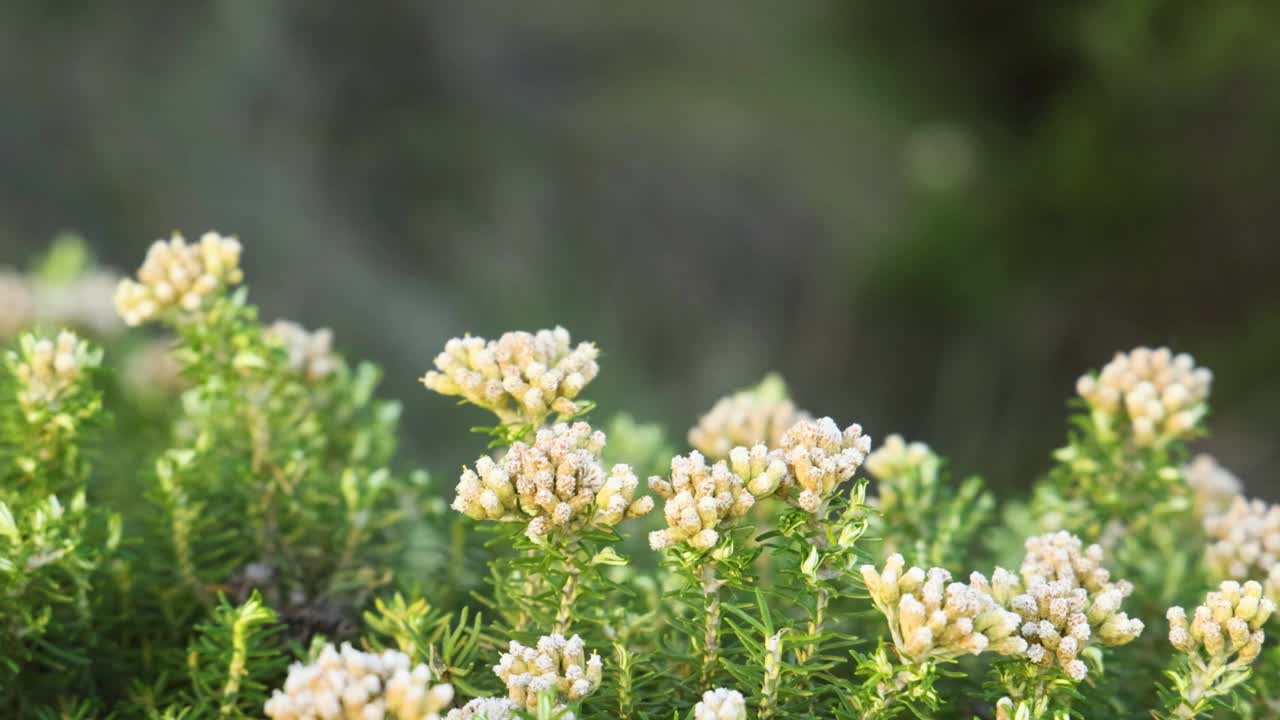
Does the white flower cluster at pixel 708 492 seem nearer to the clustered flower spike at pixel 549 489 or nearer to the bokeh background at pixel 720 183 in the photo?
the clustered flower spike at pixel 549 489

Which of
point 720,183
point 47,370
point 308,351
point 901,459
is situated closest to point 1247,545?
point 901,459

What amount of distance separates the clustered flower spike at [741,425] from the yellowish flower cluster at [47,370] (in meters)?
0.44

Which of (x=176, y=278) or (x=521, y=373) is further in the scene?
(x=176, y=278)

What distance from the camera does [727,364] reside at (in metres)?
3.01

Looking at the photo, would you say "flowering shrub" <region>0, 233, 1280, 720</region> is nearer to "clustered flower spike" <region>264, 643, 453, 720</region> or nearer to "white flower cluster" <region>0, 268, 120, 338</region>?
"clustered flower spike" <region>264, 643, 453, 720</region>

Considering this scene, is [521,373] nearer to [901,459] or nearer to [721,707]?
[721,707]

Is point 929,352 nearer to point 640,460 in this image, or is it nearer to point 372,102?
point 372,102

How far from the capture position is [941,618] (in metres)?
0.50

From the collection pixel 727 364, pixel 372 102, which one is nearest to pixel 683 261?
pixel 727 364

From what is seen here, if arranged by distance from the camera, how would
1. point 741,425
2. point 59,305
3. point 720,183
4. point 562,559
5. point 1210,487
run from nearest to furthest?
point 562,559
point 741,425
point 1210,487
point 59,305
point 720,183

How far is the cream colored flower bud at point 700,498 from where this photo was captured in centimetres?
53

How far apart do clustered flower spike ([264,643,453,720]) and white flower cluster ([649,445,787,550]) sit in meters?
0.14

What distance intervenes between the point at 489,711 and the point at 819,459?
0.70ft

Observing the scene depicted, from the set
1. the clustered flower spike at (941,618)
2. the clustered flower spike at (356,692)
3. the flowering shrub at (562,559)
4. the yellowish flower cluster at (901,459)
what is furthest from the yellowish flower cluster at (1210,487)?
the clustered flower spike at (356,692)
